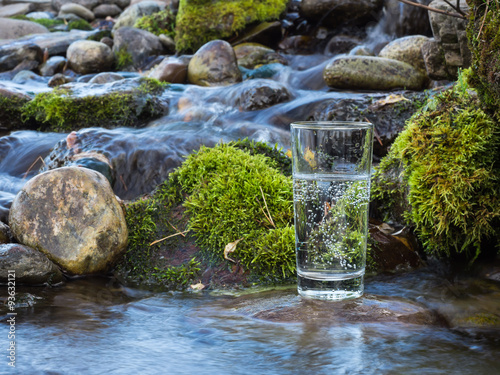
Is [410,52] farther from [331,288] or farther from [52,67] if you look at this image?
[52,67]

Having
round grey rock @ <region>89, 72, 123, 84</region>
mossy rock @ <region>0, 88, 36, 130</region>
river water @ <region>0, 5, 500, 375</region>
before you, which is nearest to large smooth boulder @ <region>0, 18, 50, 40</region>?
round grey rock @ <region>89, 72, 123, 84</region>

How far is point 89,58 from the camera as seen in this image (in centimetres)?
1293

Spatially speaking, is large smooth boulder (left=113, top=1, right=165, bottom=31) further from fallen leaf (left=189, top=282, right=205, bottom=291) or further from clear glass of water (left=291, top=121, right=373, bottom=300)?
clear glass of water (left=291, top=121, right=373, bottom=300)

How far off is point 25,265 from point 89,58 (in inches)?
412

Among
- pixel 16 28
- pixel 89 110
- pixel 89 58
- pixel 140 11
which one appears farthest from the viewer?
pixel 16 28

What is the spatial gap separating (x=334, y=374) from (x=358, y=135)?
120 centimetres

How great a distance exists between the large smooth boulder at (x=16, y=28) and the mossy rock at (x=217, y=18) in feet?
32.6

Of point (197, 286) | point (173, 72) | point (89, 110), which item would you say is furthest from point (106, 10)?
point (197, 286)

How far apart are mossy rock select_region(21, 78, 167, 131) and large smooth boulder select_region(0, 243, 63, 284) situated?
4.36 meters

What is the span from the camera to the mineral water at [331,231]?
8.81 ft

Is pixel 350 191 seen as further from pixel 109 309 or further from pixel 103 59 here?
pixel 103 59

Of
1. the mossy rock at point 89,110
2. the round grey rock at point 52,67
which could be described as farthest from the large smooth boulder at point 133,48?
the mossy rock at point 89,110

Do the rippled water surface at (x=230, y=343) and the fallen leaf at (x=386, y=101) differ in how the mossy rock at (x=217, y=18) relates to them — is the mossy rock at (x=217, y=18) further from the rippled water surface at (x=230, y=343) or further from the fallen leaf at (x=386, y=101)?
the rippled water surface at (x=230, y=343)

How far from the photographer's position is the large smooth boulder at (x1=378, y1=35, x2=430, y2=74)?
7953 millimetres
